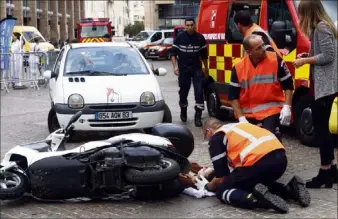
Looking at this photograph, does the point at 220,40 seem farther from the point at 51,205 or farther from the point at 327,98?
the point at 51,205

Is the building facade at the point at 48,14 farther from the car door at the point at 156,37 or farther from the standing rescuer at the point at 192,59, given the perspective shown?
the standing rescuer at the point at 192,59

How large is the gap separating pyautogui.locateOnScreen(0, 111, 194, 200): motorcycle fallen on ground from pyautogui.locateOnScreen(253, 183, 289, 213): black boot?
2.46 ft

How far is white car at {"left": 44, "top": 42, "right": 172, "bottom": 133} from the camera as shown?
933cm

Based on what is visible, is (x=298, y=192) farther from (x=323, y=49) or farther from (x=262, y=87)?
(x=323, y=49)

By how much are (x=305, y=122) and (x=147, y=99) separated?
2355mm

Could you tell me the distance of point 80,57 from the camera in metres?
10.5

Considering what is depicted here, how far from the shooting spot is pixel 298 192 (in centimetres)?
577

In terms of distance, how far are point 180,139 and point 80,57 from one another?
4.32 metres

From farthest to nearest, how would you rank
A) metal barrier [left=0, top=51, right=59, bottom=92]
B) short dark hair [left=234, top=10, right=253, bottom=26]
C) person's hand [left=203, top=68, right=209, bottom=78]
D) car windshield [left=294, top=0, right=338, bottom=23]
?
metal barrier [left=0, top=51, right=59, bottom=92] < person's hand [left=203, top=68, right=209, bottom=78] < car windshield [left=294, top=0, right=338, bottom=23] < short dark hair [left=234, top=10, right=253, bottom=26]

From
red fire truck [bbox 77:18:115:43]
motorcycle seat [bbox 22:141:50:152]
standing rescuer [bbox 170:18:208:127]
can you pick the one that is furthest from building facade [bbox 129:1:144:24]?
motorcycle seat [bbox 22:141:50:152]

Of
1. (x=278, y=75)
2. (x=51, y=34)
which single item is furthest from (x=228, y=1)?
(x=51, y=34)

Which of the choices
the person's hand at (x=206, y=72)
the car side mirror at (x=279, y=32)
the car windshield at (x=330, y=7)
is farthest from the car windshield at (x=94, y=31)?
the car side mirror at (x=279, y=32)

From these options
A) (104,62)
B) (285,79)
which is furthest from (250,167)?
(104,62)

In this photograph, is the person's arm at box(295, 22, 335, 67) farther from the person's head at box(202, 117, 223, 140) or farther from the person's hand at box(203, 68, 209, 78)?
the person's hand at box(203, 68, 209, 78)
